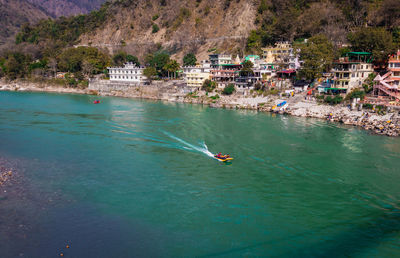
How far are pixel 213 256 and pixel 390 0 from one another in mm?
53858

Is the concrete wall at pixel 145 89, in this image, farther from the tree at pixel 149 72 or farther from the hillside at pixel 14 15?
the hillside at pixel 14 15

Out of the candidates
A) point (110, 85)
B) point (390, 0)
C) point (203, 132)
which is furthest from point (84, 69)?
point (390, 0)

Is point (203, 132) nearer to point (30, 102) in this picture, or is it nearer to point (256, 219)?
point (256, 219)

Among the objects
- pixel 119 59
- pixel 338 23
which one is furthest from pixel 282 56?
pixel 119 59

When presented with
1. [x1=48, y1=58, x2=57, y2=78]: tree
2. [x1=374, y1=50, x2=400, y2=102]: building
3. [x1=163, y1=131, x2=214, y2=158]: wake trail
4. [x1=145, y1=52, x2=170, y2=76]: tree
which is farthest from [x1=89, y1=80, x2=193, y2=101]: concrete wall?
[x1=374, y1=50, x2=400, y2=102]: building

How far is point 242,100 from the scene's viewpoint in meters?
47.4

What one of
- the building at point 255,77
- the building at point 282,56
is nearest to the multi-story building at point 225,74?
the building at point 255,77

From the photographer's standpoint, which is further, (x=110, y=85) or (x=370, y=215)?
(x=110, y=85)

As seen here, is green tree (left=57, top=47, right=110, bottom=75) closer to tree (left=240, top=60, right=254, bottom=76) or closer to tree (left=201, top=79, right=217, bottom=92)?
tree (left=201, top=79, right=217, bottom=92)

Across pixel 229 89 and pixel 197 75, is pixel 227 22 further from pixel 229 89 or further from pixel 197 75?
pixel 229 89

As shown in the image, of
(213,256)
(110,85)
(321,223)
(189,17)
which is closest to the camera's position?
(213,256)

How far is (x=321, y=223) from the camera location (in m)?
15.1

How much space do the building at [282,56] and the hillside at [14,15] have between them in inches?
Answer: 5086

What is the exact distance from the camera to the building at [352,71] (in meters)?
40.7
